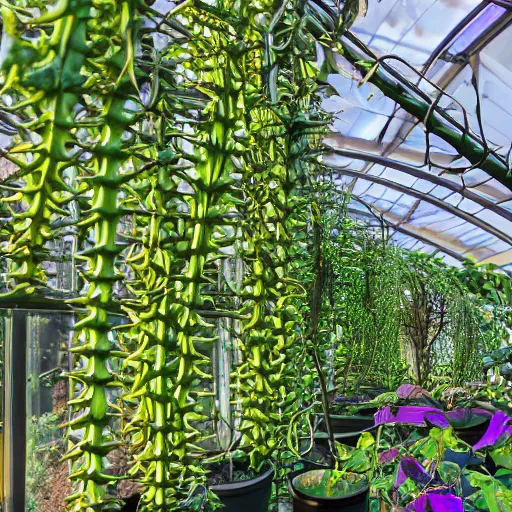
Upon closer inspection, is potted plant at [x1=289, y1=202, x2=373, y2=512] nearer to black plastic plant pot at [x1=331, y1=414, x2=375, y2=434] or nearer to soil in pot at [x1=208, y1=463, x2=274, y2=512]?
soil in pot at [x1=208, y1=463, x2=274, y2=512]

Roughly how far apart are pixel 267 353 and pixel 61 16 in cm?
32

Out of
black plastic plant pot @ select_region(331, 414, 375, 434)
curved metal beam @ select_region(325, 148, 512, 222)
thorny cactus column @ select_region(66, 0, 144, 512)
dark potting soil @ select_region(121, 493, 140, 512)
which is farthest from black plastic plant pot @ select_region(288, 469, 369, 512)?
curved metal beam @ select_region(325, 148, 512, 222)

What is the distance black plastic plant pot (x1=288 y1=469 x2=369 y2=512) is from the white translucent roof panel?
345 millimetres

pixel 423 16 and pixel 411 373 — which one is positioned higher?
pixel 423 16

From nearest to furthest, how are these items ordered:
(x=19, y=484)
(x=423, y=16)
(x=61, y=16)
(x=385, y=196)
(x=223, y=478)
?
(x=61, y=16) → (x=19, y=484) → (x=223, y=478) → (x=423, y=16) → (x=385, y=196)

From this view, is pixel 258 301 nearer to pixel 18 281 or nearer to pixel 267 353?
pixel 267 353

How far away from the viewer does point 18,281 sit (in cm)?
28

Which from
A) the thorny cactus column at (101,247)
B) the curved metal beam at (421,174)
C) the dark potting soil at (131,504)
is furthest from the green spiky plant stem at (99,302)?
the curved metal beam at (421,174)

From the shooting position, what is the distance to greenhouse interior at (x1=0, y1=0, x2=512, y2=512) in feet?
0.77

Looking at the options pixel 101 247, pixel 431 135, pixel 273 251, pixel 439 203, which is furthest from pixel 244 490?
pixel 439 203

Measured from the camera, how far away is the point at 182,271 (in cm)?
35

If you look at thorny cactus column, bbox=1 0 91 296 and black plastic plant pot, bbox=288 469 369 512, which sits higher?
thorny cactus column, bbox=1 0 91 296

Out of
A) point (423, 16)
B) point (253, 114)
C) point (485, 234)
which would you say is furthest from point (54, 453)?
point (485, 234)

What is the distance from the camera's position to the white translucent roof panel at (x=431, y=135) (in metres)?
2.59
